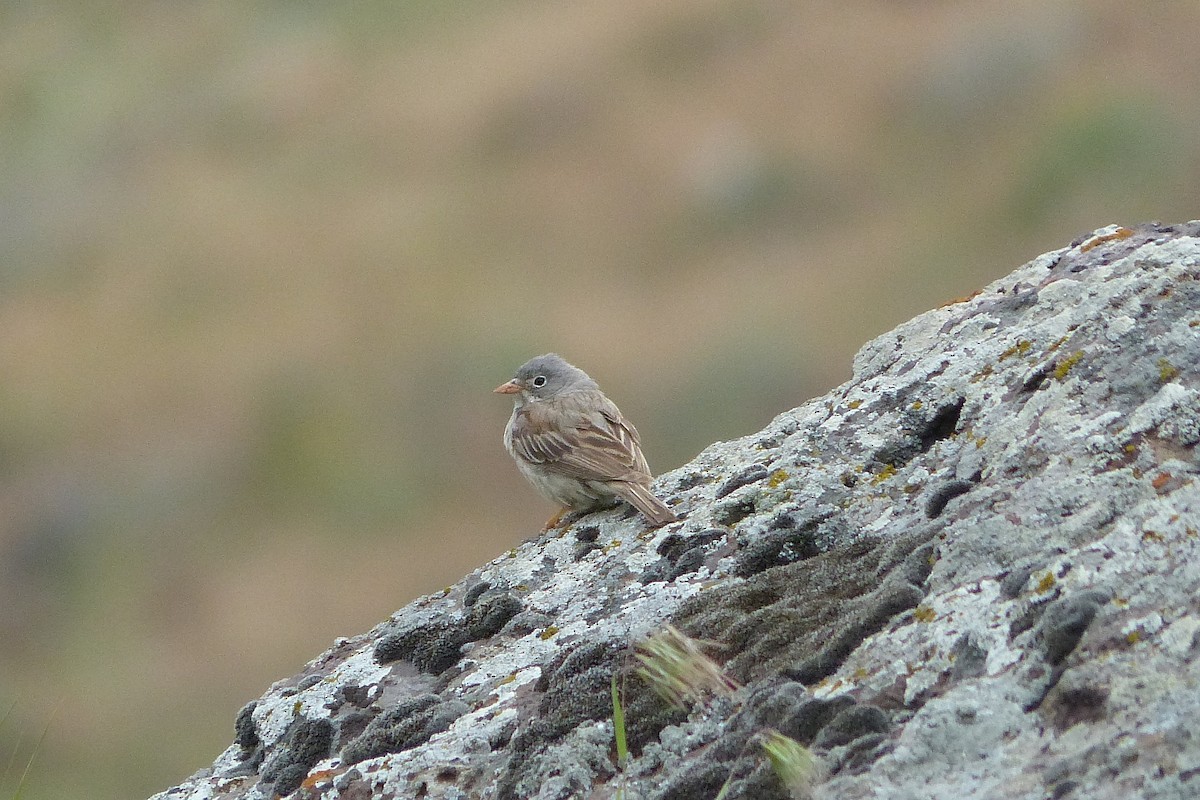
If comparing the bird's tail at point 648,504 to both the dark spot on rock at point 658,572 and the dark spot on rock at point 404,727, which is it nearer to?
the dark spot on rock at point 658,572

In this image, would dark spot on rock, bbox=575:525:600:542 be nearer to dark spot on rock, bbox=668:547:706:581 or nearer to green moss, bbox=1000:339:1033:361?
dark spot on rock, bbox=668:547:706:581

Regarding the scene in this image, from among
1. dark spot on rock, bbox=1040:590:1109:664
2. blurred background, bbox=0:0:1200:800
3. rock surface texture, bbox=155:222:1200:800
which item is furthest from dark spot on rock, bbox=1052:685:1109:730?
blurred background, bbox=0:0:1200:800

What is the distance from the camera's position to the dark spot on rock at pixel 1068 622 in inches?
148

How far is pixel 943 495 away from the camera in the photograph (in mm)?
4977

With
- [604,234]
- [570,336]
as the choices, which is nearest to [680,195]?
[604,234]

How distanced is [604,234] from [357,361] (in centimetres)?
416

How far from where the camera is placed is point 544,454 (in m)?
9.68

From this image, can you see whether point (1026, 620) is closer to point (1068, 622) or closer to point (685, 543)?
point (1068, 622)

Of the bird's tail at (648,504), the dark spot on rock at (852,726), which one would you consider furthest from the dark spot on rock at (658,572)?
the dark spot on rock at (852,726)

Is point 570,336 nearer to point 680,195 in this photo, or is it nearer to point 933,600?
point 680,195

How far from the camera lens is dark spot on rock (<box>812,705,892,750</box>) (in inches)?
156

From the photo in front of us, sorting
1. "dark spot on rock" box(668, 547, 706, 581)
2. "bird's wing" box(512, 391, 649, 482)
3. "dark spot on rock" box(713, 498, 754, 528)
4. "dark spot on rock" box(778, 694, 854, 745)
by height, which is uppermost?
"bird's wing" box(512, 391, 649, 482)

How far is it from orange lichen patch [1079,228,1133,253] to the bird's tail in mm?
2052

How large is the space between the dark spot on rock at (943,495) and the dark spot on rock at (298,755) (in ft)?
7.41
